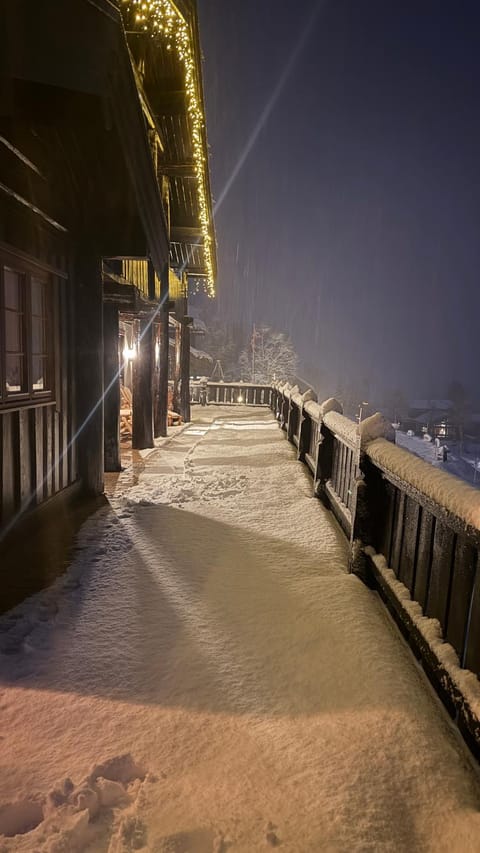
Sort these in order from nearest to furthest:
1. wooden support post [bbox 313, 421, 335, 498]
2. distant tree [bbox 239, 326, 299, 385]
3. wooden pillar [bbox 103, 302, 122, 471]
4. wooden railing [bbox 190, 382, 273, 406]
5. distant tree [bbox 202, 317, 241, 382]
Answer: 1. wooden support post [bbox 313, 421, 335, 498]
2. wooden pillar [bbox 103, 302, 122, 471]
3. wooden railing [bbox 190, 382, 273, 406]
4. distant tree [bbox 239, 326, 299, 385]
5. distant tree [bbox 202, 317, 241, 382]

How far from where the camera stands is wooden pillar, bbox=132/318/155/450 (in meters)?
9.43

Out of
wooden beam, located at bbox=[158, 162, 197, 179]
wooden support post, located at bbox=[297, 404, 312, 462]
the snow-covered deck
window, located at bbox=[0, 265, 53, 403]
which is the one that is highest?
wooden beam, located at bbox=[158, 162, 197, 179]

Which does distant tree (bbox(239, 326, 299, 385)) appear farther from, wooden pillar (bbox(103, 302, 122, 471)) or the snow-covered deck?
the snow-covered deck

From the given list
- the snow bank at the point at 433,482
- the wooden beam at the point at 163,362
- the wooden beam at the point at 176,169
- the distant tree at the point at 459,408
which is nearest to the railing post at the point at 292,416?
the wooden beam at the point at 163,362

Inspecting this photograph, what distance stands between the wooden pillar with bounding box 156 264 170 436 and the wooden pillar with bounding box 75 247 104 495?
15.3ft

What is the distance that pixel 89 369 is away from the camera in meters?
5.93

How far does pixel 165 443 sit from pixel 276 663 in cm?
843

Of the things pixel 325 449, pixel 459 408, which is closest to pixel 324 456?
pixel 325 449

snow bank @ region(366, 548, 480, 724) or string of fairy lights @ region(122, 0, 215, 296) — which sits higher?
string of fairy lights @ region(122, 0, 215, 296)

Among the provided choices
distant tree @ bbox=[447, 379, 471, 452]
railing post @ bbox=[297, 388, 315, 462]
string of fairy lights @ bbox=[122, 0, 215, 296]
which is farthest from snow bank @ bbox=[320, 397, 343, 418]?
distant tree @ bbox=[447, 379, 471, 452]

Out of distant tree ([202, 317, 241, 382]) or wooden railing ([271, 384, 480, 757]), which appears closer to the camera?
wooden railing ([271, 384, 480, 757])

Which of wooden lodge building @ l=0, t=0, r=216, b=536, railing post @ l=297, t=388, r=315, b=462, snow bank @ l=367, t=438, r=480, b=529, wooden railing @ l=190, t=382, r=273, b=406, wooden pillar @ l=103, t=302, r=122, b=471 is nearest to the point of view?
snow bank @ l=367, t=438, r=480, b=529

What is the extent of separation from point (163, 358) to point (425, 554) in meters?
9.70

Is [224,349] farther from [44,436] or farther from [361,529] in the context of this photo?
[361,529]
